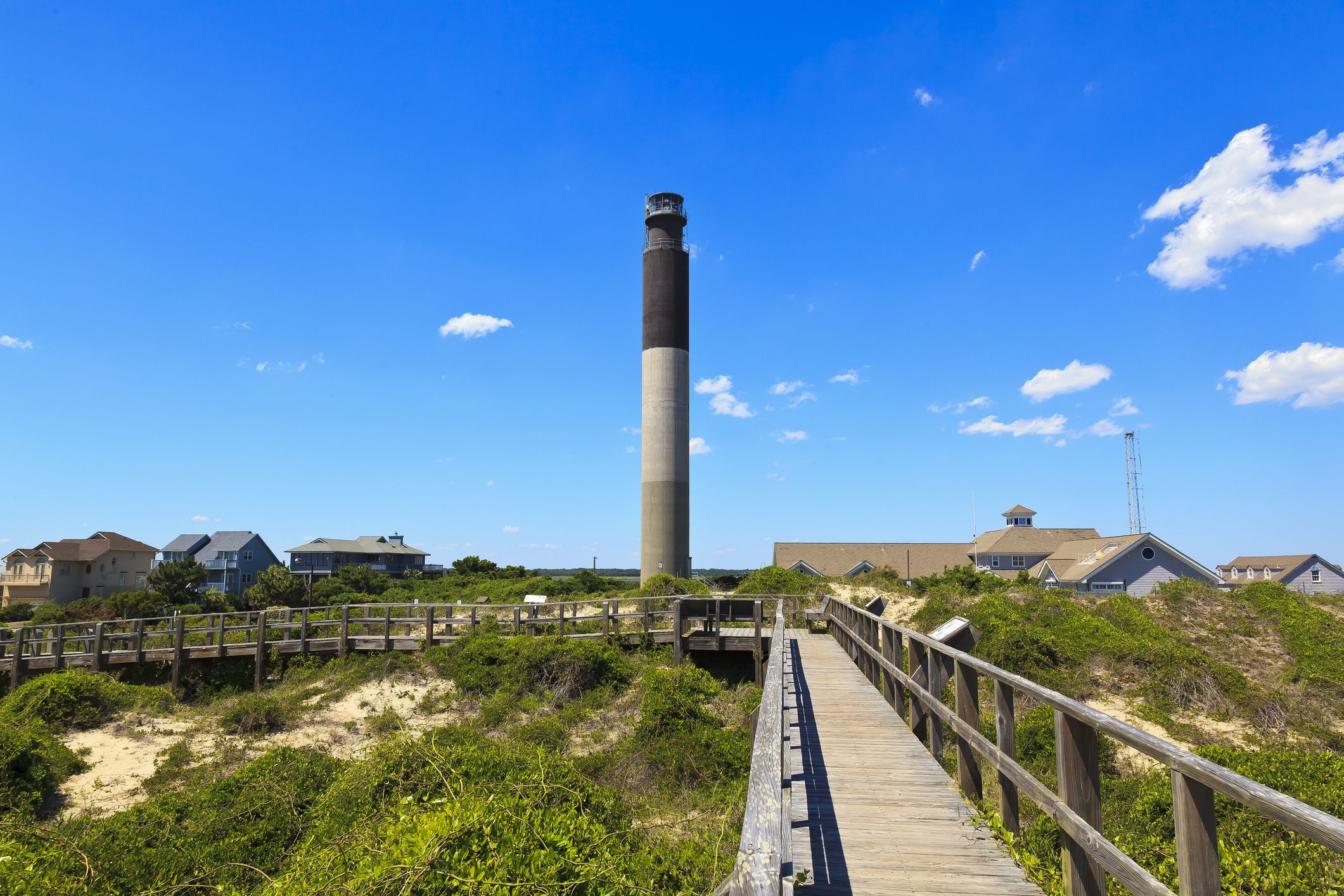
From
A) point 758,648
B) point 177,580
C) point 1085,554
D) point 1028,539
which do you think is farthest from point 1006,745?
point 177,580

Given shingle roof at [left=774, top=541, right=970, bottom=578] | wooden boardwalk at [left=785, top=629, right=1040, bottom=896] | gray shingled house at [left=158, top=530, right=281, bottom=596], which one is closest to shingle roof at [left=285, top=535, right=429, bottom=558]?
gray shingled house at [left=158, top=530, right=281, bottom=596]

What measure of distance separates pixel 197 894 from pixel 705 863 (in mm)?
4309

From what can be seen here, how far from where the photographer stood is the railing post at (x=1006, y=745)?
4578 mm

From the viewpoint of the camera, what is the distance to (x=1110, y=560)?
41062 mm

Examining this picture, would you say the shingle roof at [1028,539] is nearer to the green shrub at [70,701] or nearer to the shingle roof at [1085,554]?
the shingle roof at [1085,554]

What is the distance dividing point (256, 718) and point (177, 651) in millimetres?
6820

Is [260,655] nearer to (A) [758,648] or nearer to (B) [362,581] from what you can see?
(A) [758,648]

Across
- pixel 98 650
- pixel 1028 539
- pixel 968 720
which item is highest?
pixel 1028 539

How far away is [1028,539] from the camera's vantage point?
54344mm

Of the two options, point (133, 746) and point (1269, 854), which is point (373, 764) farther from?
point (133, 746)

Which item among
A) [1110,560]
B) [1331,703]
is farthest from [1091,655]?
[1110,560]

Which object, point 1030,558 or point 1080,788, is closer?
point 1080,788

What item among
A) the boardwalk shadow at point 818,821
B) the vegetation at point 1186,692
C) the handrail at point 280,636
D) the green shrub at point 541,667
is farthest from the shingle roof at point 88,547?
the boardwalk shadow at point 818,821

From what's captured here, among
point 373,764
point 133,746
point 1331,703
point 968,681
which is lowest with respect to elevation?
point 133,746
